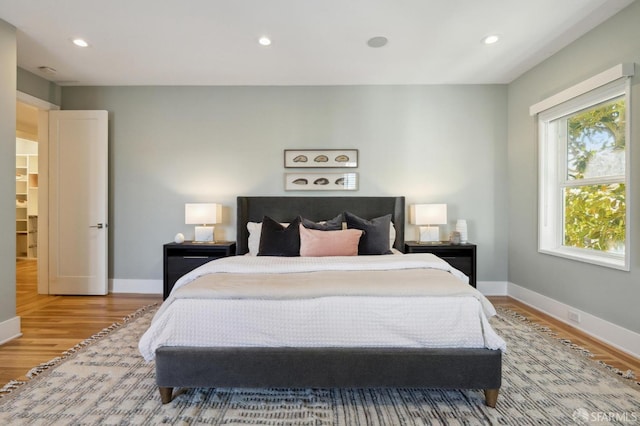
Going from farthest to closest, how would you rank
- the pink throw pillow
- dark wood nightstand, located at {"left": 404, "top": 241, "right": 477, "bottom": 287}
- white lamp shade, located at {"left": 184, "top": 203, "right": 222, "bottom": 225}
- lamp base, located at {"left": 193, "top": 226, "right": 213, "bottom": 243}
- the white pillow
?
lamp base, located at {"left": 193, "top": 226, "right": 213, "bottom": 243}
white lamp shade, located at {"left": 184, "top": 203, "right": 222, "bottom": 225}
dark wood nightstand, located at {"left": 404, "top": 241, "right": 477, "bottom": 287}
the white pillow
the pink throw pillow

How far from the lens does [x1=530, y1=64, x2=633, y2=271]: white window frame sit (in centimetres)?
250

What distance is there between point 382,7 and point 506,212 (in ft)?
9.65

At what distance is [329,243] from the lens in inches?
124

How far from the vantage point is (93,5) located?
2.49 meters

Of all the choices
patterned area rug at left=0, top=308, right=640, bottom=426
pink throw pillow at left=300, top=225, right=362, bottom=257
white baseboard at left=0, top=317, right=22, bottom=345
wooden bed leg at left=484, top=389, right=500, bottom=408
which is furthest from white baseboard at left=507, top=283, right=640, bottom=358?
white baseboard at left=0, top=317, right=22, bottom=345

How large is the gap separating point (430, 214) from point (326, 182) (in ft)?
4.30

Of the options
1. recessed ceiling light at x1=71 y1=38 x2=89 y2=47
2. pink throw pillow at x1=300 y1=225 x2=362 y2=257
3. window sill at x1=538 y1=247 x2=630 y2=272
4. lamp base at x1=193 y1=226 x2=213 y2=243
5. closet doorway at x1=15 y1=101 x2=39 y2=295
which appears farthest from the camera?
closet doorway at x1=15 y1=101 x2=39 y2=295

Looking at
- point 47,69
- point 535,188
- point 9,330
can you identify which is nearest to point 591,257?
point 535,188

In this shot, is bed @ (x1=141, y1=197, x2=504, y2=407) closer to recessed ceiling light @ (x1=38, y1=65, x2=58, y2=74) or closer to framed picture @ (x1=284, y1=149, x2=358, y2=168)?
framed picture @ (x1=284, y1=149, x2=358, y2=168)

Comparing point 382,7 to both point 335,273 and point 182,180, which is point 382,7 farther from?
point 182,180

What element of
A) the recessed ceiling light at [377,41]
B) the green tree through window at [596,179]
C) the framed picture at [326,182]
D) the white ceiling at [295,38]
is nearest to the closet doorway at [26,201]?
the white ceiling at [295,38]

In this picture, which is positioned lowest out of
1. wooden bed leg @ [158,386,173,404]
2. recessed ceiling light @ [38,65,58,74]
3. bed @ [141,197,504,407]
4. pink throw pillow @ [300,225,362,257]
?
wooden bed leg @ [158,386,173,404]

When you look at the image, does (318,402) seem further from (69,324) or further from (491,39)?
(491,39)

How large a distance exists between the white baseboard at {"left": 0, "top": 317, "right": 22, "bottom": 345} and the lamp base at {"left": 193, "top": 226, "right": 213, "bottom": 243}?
1.71 meters
